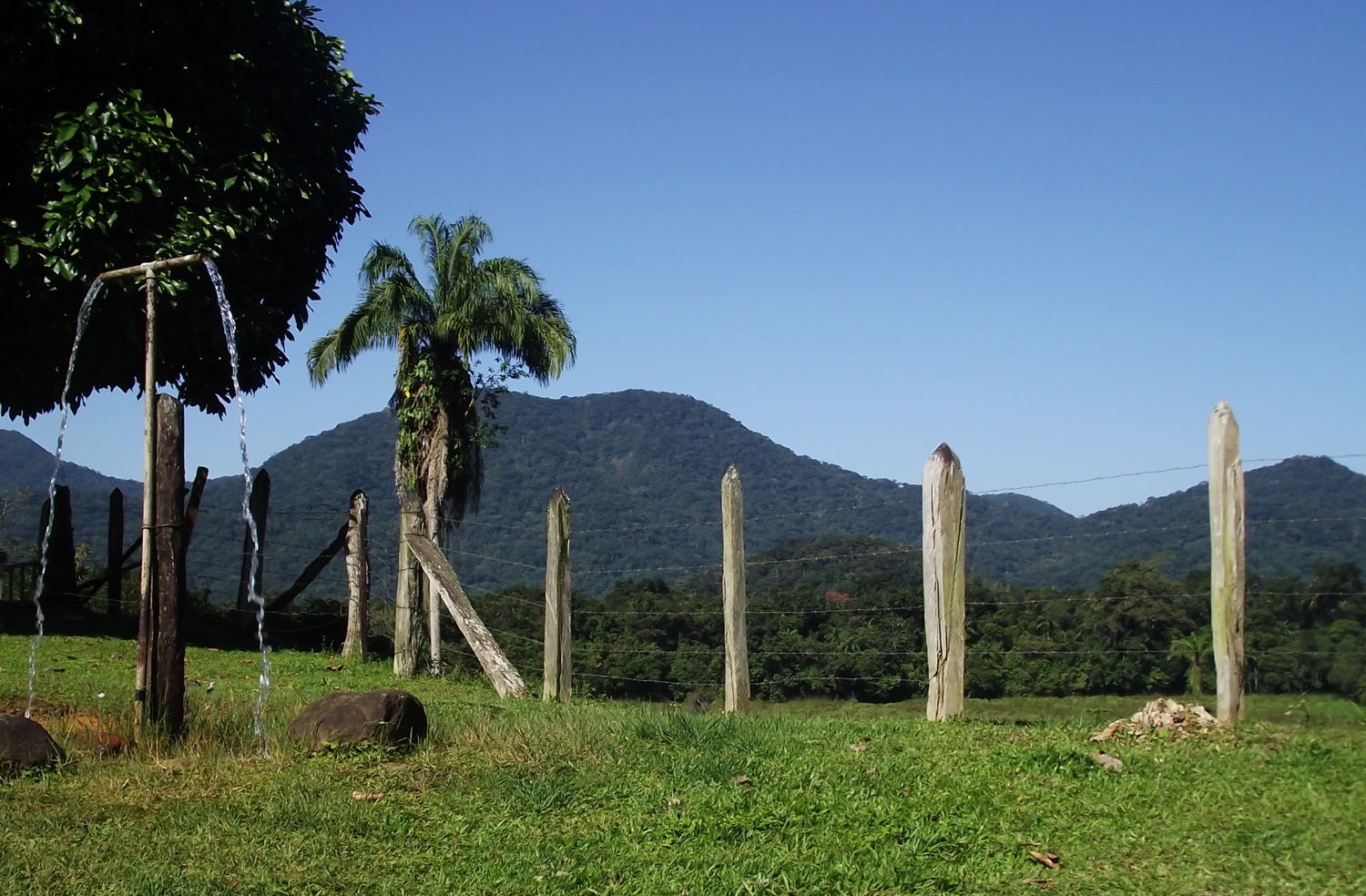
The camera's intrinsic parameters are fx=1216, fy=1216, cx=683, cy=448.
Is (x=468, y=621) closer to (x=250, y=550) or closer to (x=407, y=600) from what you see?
(x=407, y=600)

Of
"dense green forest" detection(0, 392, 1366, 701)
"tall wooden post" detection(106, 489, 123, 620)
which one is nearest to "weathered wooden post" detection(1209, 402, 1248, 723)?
"dense green forest" detection(0, 392, 1366, 701)

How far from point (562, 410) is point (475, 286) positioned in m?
105

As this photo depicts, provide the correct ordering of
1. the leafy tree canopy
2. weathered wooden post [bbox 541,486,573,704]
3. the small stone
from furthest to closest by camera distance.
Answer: the leafy tree canopy
weathered wooden post [bbox 541,486,573,704]
the small stone

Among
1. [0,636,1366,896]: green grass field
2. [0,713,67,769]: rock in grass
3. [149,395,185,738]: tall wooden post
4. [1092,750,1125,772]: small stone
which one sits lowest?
[0,636,1366,896]: green grass field

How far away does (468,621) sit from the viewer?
13180mm

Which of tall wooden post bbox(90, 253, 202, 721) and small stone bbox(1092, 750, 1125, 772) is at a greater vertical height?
tall wooden post bbox(90, 253, 202, 721)

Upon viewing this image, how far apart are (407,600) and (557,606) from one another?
3.04 m

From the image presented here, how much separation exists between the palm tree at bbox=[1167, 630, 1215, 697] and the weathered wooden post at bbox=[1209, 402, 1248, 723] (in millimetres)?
2638

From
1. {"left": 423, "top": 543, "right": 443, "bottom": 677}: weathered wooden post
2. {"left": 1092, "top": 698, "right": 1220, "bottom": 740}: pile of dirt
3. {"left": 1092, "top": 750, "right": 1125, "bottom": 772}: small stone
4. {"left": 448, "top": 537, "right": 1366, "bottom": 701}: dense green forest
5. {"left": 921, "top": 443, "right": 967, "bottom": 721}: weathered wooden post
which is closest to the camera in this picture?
{"left": 1092, "top": 750, "right": 1125, "bottom": 772}: small stone

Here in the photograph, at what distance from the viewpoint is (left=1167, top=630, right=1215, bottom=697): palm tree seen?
11211mm

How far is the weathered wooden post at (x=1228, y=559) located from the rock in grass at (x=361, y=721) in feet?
18.2

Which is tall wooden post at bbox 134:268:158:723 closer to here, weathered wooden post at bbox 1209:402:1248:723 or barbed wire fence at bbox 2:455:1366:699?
barbed wire fence at bbox 2:455:1366:699

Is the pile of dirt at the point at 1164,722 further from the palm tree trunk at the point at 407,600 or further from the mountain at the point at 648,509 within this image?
the palm tree trunk at the point at 407,600

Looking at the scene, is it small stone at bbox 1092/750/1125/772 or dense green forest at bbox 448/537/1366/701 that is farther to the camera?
dense green forest at bbox 448/537/1366/701
